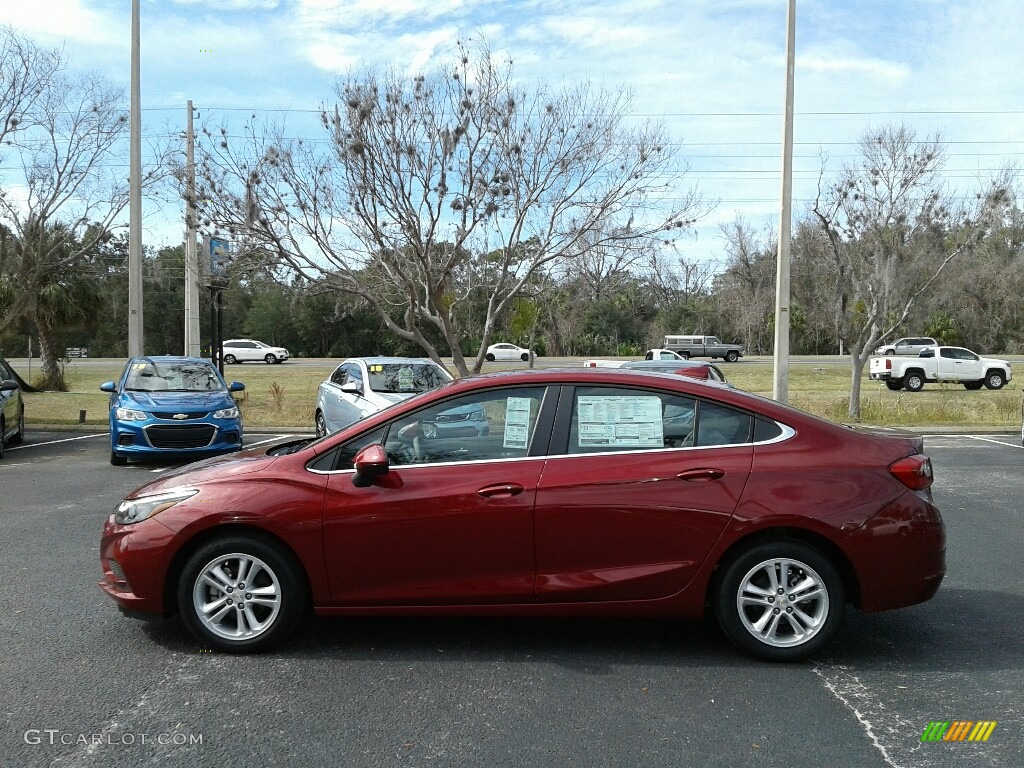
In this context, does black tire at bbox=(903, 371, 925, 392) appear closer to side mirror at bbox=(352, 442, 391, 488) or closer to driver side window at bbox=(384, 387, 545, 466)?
driver side window at bbox=(384, 387, 545, 466)

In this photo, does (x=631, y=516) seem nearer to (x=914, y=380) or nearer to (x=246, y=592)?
(x=246, y=592)

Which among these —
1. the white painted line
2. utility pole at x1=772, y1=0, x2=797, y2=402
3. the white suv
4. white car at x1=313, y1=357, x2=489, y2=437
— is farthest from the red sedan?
the white suv

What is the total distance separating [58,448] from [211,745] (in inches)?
507

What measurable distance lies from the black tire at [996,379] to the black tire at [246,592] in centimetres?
3561

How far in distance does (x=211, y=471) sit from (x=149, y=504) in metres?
0.36

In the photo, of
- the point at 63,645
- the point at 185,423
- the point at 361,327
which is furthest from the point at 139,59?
the point at 361,327

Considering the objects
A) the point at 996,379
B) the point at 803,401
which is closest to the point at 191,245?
the point at 803,401

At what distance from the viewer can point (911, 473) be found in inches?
187

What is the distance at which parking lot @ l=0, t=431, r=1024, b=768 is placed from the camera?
371 cm

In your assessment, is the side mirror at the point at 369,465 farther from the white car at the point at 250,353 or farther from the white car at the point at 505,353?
the white car at the point at 505,353

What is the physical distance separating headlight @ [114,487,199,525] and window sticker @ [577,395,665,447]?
2098 millimetres

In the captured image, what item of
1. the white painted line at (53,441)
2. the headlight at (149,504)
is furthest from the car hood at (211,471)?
the white painted line at (53,441)

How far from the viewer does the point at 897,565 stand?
470cm

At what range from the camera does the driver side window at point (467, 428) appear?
484 cm
